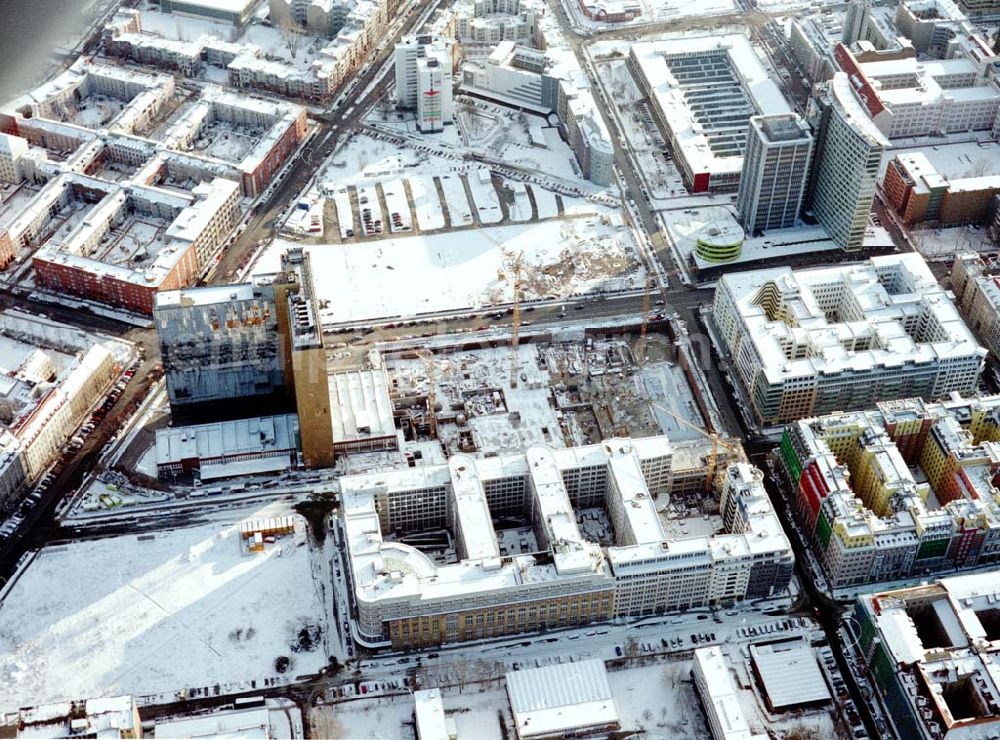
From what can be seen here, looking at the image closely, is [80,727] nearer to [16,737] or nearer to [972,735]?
[16,737]


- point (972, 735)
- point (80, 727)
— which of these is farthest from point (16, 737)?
point (972, 735)
